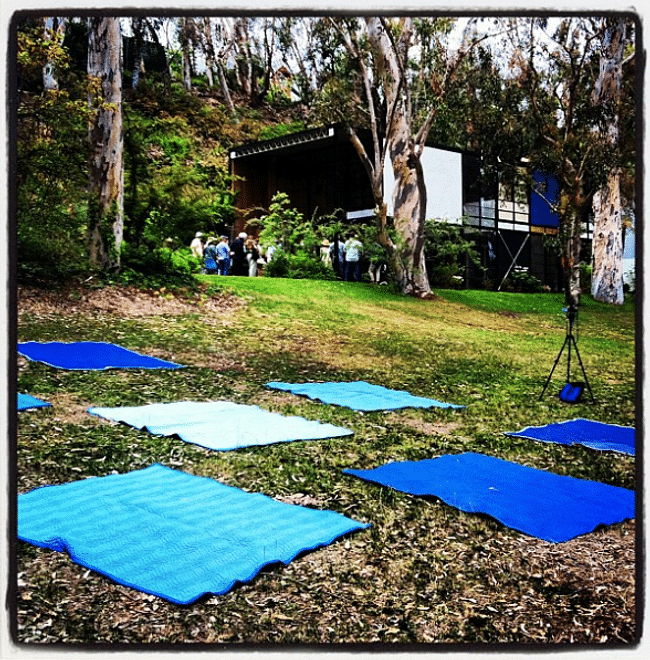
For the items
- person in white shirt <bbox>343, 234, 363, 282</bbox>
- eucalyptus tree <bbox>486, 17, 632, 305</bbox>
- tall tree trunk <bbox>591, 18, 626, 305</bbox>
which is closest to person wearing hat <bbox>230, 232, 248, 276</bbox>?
person in white shirt <bbox>343, 234, 363, 282</bbox>

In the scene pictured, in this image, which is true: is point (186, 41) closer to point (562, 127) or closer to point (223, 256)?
point (223, 256)

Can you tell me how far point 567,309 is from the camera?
16.5ft

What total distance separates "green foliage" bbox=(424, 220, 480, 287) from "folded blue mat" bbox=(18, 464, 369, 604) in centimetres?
421

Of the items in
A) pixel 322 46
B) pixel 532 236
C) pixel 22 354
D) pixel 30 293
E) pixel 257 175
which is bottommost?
pixel 22 354

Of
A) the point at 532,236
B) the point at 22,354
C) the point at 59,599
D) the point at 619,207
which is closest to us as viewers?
the point at 59,599

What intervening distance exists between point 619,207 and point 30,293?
4051mm

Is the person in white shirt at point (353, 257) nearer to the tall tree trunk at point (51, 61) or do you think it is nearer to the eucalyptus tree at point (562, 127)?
the eucalyptus tree at point (562, 127)

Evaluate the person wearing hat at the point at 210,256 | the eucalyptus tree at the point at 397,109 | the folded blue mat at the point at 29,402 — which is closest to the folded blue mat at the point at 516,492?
the folded blue mat at the point at 29,402

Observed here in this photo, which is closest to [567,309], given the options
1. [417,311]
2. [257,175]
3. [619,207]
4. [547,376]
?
[547,376]

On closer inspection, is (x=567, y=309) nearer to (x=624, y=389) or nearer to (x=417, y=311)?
(x=624, y=389)

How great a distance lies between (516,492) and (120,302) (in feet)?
12.2

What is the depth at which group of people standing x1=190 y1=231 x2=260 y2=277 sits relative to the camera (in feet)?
22.4

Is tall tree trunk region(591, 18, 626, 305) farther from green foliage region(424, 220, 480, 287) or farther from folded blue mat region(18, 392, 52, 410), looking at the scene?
folded blue mat region(18, 392, 52, 410)

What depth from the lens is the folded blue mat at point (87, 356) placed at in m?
4.93
